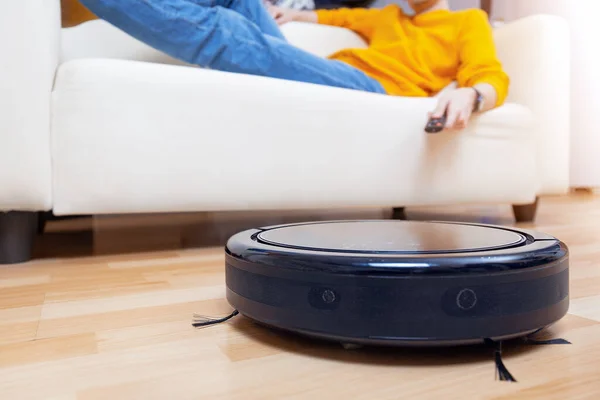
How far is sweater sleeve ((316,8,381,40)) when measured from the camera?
5.30ft

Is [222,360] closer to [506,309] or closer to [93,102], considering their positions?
[506,309]

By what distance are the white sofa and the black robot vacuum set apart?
1.67 ft

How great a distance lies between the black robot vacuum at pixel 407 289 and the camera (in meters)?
0.37

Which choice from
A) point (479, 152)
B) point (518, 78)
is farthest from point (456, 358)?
point (518, 78)

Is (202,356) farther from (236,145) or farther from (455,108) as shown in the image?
(455,108)

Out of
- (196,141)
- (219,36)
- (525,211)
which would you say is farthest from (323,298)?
(525,211)

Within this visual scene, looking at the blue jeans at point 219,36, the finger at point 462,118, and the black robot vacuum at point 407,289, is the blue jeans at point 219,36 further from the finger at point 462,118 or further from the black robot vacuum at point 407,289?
the black robot vacuum at point 407,289

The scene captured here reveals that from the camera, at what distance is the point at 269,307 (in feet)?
1.40

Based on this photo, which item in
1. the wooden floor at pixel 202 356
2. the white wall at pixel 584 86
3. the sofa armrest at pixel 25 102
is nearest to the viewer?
the wooden floor at pixel 202 356

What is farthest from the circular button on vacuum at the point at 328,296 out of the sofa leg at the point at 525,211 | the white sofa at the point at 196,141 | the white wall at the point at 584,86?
the white wall at the point at 584,86

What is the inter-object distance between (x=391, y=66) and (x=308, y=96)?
453 mm

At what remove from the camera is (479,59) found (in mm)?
1264

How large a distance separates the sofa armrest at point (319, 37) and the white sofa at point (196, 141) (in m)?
0.47

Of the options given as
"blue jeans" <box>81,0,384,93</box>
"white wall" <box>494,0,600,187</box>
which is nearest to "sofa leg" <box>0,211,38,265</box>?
"blue jeans" <box>81,0,384,93</box>
